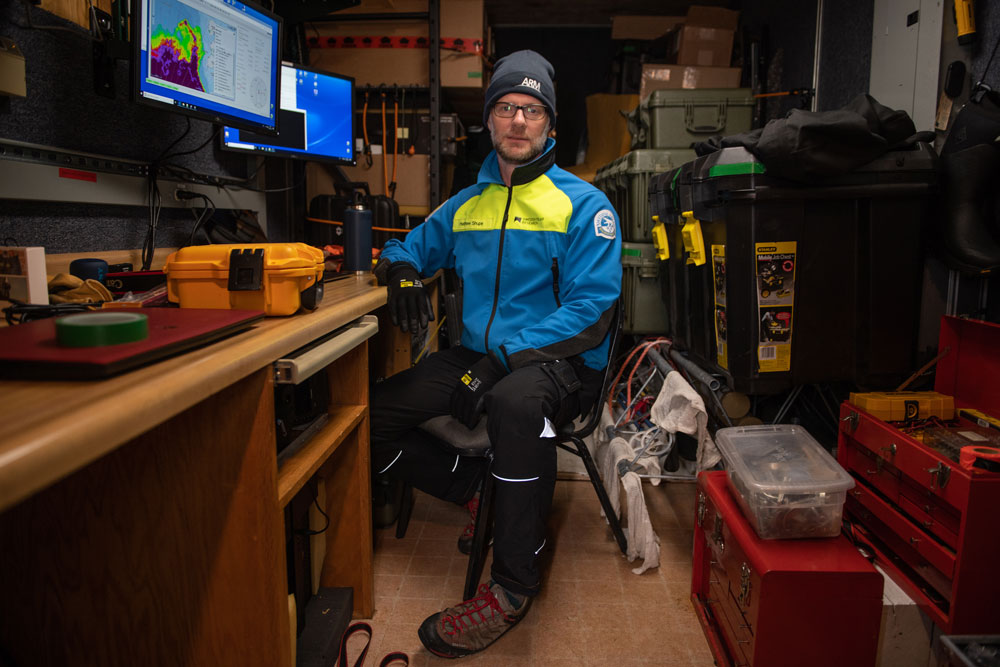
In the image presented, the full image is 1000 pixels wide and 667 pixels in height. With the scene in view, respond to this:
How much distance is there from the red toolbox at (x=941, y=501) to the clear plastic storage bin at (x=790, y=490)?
14 centimetres

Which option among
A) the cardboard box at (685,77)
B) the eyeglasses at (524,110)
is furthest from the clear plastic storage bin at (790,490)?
the cardboard box at (685,77)

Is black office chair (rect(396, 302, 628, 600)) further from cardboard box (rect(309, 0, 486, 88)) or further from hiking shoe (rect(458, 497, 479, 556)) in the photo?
cardboard box (rect(309, 0, 486, 88))

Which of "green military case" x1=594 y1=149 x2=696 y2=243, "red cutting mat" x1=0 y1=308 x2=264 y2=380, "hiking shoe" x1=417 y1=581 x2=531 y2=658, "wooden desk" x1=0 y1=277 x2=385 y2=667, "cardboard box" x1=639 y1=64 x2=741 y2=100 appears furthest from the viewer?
"cardboard box" x1=639 y1=64 x2=741 y2=100

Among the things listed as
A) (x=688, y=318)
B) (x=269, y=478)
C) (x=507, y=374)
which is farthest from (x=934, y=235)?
(x=269, y=478)

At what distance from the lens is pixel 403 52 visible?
258 cm

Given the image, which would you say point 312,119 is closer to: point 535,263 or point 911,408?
point 535,263

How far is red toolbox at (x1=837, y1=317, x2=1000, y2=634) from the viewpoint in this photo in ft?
3.45

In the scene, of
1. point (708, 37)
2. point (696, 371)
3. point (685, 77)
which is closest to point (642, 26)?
point (708, 37)

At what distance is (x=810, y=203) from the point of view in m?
1.47

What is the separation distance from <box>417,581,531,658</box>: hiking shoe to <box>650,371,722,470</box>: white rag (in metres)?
Answer: 0.68

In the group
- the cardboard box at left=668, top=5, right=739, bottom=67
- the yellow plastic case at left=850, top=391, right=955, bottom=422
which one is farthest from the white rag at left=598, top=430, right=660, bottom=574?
the cardboard box at left=668, top=5, right=739, bottom=67

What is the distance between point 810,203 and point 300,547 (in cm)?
138

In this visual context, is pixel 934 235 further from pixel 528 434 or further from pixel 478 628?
pixel 478 628

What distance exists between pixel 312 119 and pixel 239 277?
1247 mm
